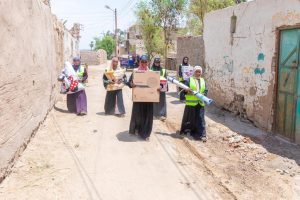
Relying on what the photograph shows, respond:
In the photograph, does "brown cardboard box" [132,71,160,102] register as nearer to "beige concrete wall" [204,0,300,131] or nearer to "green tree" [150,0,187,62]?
"beige concrete wall" [204,0,300,131]

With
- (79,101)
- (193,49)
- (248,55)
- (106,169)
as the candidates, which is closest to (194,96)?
(106,169)

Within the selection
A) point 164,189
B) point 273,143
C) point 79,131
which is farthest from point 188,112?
point 164,189

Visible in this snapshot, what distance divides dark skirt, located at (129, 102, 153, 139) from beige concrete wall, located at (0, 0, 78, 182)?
1.87 metres

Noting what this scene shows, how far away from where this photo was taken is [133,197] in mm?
4488

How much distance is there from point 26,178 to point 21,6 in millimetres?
2813

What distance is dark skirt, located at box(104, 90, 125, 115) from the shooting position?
362 inches

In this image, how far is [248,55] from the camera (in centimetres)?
906

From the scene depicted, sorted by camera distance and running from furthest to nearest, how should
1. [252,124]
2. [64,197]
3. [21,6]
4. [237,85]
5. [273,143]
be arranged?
[237,85] < [252,124] < [273,143] < [21,6] < [64,197]

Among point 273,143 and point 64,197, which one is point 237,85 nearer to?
point 273,143

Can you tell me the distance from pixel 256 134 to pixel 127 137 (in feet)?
8.98

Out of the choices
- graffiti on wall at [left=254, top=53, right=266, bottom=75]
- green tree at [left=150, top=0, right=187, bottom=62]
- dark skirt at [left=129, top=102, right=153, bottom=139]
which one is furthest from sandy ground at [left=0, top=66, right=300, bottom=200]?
green tree at [left=150, top=0, right=187, bottom=62]

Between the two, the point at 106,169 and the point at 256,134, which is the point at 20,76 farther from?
the point at 256,134

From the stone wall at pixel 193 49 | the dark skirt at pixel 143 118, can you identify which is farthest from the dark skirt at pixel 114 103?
the stone wall at pixel 193 49

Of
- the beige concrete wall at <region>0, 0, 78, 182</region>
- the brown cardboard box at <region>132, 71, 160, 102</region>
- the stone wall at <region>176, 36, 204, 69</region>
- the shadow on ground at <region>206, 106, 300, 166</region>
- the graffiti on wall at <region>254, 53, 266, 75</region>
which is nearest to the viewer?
the beige concrete wall at <region>0, 0, 78, 182</region>
